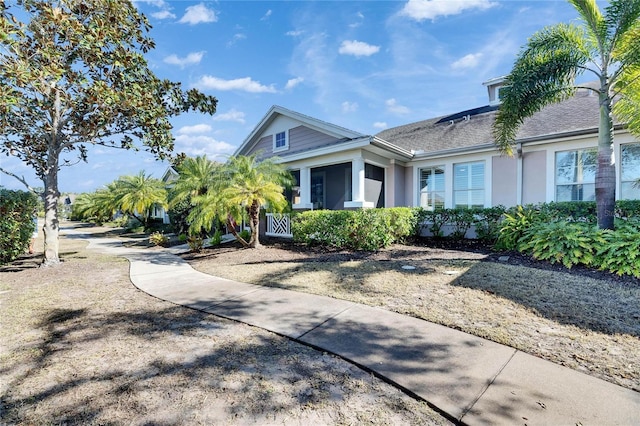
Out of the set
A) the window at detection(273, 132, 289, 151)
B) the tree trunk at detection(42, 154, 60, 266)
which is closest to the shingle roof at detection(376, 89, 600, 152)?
the window at detection(273, 132, 289, 151)

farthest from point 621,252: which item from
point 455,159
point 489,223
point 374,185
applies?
point 374,185

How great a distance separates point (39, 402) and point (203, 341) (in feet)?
4.58

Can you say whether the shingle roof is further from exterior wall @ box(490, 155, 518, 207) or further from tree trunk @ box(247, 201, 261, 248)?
tree trunk @ box(247, 201, 261, 248)

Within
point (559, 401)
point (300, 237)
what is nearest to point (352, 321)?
point (559, 401)

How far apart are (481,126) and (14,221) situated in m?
16.2

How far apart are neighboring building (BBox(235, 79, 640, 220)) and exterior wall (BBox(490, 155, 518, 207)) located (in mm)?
29

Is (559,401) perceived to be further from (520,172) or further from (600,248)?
(520,172)

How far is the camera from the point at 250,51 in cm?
1096

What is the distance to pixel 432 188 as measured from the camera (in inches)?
476

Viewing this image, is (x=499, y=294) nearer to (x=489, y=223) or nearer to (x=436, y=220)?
(x=489, y=223)

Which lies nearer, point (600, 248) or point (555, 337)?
point (555, 337)

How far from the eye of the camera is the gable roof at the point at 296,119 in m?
11.1

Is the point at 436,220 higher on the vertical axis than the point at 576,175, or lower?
lower

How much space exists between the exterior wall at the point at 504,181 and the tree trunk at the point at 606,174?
3309 mm
